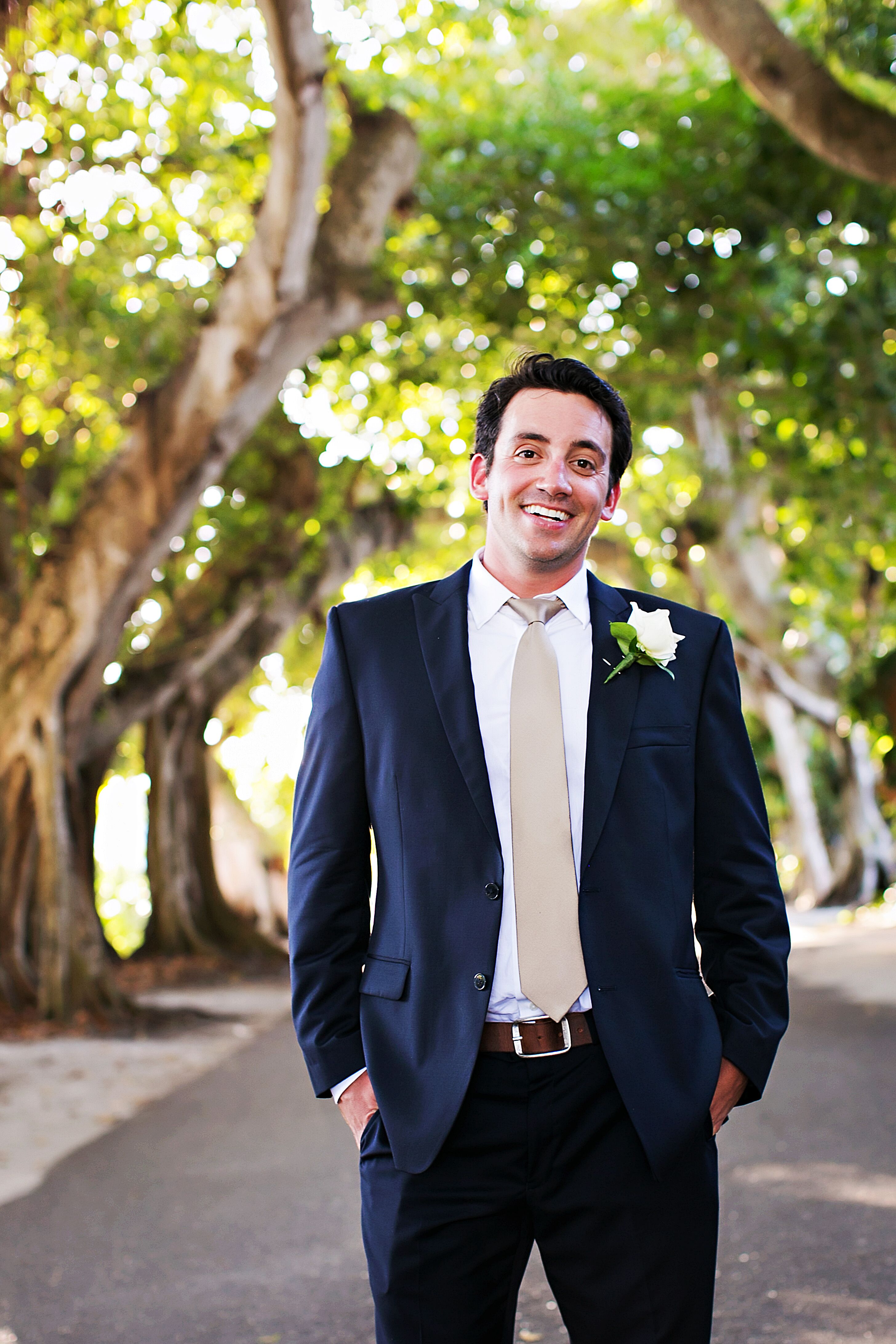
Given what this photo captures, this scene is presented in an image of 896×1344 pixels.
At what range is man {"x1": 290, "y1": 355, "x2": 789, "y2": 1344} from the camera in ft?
6.57

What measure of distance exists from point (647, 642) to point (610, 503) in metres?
0.32

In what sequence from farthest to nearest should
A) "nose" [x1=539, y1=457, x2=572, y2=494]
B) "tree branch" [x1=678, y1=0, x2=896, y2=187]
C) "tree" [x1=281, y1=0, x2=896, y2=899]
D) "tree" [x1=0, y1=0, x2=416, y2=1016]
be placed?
"tree" [x1=281, y1=0, x2=896, y2=899]
"tree" [x1=0, y1=0, x2=416, y2=1016]
"tree branch" [x1=678, y1=0, x2=896, y2=187]
"nose" [x1=539, y1=457, x2=572, y2=494]

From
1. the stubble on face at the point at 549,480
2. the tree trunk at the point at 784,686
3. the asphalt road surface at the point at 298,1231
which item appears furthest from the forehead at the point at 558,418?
the tree trunk at the point at 784,686

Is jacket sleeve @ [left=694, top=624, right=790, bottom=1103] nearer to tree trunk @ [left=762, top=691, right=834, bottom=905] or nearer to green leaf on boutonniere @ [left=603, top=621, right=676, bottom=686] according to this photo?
green leaf on boutonniere @ [left=603, top=621, right=676, bottom=686]

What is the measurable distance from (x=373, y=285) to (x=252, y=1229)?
6311mm

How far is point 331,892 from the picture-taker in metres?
2.21

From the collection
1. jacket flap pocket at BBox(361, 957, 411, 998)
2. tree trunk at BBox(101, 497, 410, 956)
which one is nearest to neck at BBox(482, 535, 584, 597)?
jacket flap pocket at BBox(361, 957, 411, 998)

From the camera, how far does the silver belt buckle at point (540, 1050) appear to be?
2.02 meters

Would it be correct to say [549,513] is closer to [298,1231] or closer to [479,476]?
[479,476]

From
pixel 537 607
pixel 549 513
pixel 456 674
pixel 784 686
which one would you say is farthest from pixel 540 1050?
pixel 784 686

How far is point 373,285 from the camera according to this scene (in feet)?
28.7

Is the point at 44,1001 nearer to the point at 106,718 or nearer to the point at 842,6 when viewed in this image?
the point at 106,718

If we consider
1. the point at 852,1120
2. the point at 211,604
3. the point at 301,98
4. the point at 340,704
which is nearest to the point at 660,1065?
the point at 340,704

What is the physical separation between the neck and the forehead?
0.68 ft
